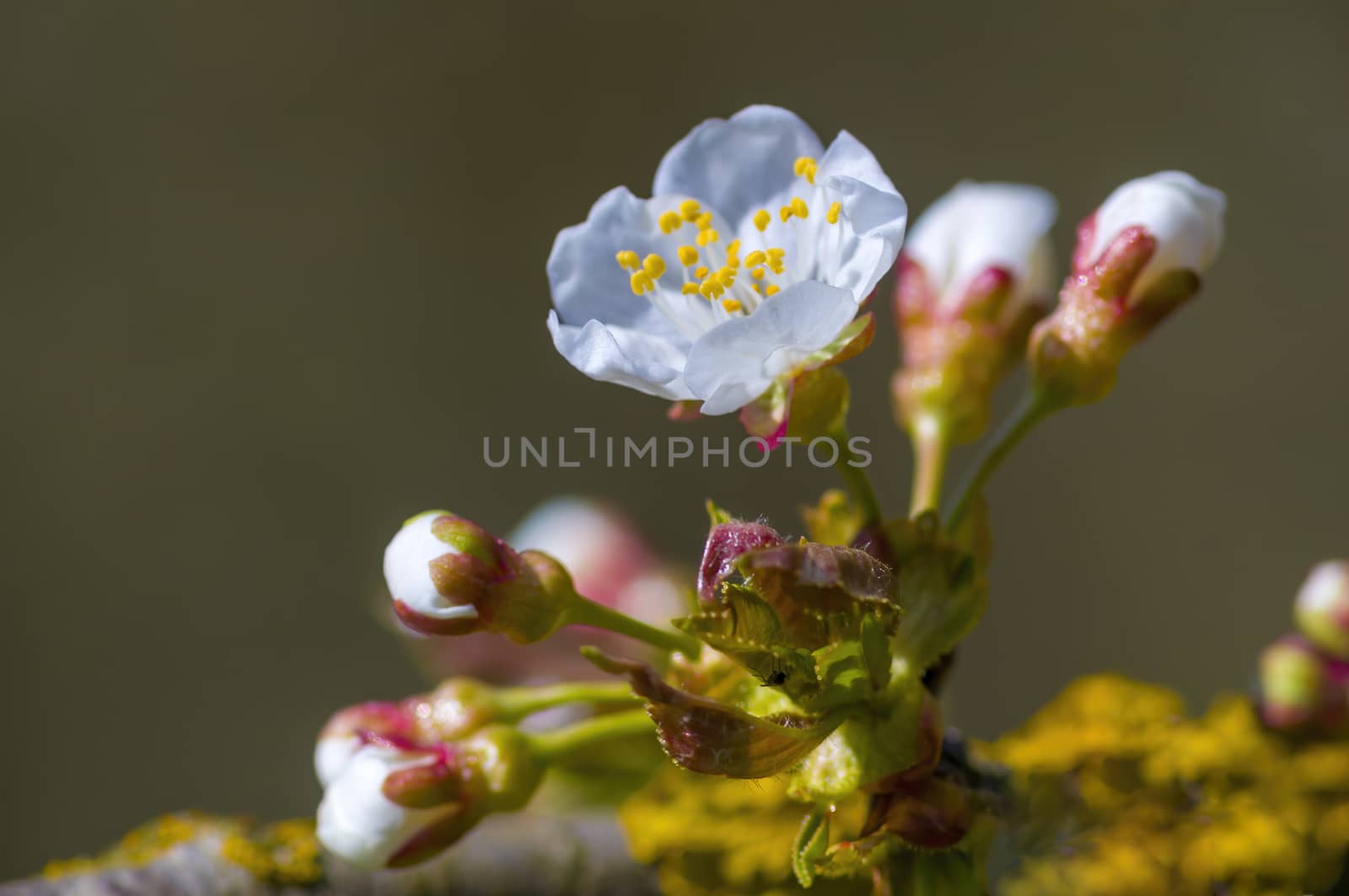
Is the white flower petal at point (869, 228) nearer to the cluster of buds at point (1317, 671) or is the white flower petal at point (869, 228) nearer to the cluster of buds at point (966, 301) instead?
the cluster of buds at point (966, 301)

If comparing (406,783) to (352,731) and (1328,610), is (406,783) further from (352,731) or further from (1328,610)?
(1328,610)

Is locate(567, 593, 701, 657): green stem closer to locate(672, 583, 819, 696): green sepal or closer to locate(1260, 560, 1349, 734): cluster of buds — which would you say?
locate(672, 583, 819, 696): green sepal

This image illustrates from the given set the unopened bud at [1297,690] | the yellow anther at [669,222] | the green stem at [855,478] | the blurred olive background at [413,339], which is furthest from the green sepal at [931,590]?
the blurred olive background at [413,339]

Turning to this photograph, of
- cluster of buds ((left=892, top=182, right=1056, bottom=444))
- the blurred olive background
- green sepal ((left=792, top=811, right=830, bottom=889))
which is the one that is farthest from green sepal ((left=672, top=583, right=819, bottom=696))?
the blurred olive background

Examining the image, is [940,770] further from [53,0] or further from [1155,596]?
[53,0]

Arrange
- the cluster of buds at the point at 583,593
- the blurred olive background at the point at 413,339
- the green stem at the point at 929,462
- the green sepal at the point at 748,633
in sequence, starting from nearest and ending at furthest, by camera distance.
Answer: the green sepal at the point at 748,633 < the green stem at the point at 929,462 < the cluster of buds at the point at 583,593 < the blurred olive background at the point at 413,339

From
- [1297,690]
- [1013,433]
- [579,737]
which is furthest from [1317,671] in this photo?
[579,737]
